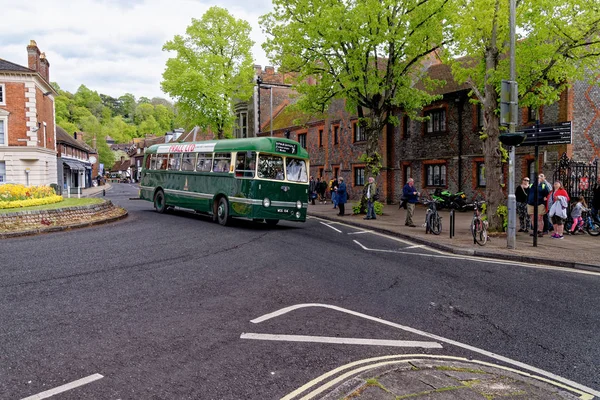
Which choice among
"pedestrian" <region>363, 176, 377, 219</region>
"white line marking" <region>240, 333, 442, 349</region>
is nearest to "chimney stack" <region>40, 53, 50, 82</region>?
"pedestrian" <region>363, 176, 377, 219</region>

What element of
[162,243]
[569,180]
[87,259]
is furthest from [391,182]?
[87,259]

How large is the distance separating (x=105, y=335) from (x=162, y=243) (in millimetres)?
6790

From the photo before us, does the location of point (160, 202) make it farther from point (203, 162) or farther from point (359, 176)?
point (359, 176)

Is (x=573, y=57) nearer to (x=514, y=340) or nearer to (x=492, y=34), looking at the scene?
(x=492, y=34)

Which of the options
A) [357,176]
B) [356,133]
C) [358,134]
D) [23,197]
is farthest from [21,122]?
[357,176]

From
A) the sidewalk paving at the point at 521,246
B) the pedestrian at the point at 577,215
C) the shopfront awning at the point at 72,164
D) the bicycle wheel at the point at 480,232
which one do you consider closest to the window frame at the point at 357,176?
the sidewalk paving at the point at 521,246

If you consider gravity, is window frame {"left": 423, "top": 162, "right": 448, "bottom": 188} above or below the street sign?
below

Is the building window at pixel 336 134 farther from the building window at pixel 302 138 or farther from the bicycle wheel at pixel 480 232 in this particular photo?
the bicycle wheel at pixel 480 232

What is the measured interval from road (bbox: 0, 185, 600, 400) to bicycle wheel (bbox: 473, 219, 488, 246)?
7.19ft

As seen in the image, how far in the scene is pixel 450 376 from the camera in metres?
4.00

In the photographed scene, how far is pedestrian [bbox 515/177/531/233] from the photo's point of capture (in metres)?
15.3

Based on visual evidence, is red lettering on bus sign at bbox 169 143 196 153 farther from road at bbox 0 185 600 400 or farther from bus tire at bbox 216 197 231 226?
road at bbox 0 185 600 400

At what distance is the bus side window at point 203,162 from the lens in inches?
685

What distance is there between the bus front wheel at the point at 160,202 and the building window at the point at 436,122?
16073mm
